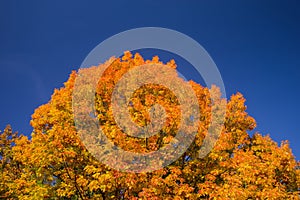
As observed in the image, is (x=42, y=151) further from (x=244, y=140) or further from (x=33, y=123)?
(x=244, y=140)

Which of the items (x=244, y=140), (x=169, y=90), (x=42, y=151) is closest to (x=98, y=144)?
(x=42, y=151)

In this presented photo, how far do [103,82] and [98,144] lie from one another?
17.4 ft

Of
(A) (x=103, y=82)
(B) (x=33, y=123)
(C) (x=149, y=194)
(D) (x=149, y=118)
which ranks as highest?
(A) (x=103, y=82)

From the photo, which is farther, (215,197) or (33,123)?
(33,123)

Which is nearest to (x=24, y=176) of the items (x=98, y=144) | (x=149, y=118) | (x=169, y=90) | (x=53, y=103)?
(x=53, y=103)

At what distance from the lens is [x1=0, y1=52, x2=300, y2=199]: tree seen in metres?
16.8

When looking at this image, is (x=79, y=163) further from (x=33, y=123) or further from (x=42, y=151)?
(x=33, y=123)

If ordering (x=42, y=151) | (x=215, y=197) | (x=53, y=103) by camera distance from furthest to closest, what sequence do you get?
1. (x=53, y=103)
2. (x=42, y=151)
3. (x=215, y=197)

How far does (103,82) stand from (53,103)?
3.72m

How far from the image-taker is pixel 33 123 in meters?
22.1

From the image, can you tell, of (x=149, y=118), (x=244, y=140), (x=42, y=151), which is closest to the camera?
(x=42, y=151)

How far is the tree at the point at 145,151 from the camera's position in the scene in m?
16.8

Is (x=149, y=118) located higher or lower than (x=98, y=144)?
higher

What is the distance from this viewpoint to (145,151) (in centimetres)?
1734
